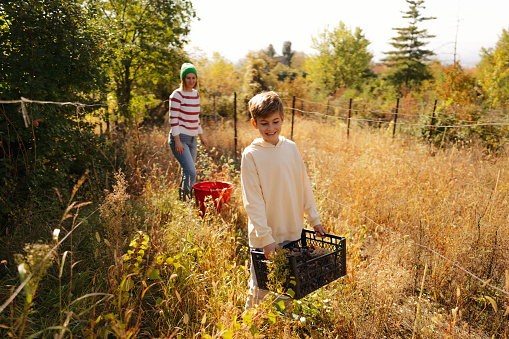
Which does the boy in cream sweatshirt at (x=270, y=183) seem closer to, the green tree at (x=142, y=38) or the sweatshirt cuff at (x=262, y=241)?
the sweatshirt cuff at (x=262, y=241)

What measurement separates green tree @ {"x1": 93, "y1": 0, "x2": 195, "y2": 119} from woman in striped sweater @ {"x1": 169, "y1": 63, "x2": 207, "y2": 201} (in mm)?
2881

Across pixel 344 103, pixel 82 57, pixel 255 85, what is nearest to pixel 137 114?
pixel 82 57

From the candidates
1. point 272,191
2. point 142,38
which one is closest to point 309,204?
point 272,191

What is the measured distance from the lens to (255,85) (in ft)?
50.2

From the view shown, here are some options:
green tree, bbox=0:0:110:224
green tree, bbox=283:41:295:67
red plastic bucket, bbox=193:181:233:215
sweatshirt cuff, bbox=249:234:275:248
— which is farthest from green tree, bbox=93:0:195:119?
green tree, bbox=283:41:295:67

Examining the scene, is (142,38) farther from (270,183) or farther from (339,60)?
(339,60)

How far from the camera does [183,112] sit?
164 inches

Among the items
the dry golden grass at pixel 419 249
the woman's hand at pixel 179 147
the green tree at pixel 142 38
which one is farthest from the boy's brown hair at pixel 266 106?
the green tree at pixel 142 38

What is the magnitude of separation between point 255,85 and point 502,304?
13.8 meters

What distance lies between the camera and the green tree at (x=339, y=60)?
30781mm

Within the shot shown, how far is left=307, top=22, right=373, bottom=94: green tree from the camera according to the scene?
30781 millimetres

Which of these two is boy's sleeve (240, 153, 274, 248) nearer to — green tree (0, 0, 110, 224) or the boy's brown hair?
the boy's brown hair

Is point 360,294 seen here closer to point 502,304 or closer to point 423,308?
point 423,308

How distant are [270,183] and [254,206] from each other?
0.63 ft
